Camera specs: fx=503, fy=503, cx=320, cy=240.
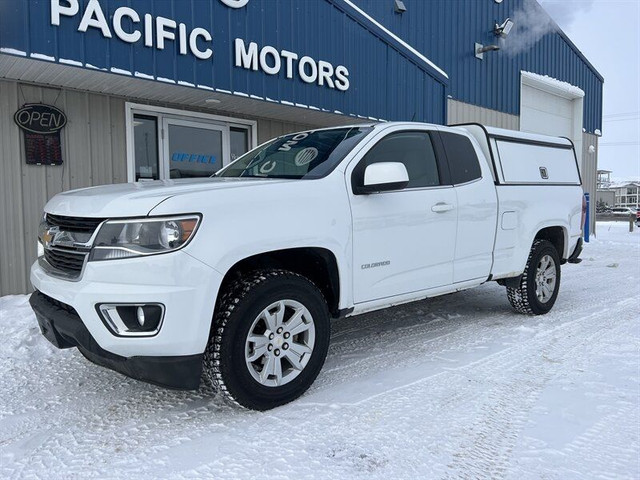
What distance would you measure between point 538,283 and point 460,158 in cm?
180

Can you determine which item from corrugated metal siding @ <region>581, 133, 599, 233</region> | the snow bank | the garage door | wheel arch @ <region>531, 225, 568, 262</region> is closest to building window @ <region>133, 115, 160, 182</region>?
the snow bank

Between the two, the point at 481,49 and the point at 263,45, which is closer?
the point at 263,45

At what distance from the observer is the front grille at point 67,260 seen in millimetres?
2818

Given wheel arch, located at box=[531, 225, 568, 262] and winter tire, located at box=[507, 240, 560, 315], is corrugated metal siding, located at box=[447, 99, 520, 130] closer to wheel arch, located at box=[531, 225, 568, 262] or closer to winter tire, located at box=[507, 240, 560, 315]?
wheel arch, located at box=[531, 225, 568, 262]

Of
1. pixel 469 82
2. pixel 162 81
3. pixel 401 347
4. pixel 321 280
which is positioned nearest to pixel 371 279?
pixel 321 280

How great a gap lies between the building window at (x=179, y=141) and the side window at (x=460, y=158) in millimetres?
4134

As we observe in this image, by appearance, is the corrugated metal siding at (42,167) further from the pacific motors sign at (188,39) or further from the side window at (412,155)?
the side window at (412,155)

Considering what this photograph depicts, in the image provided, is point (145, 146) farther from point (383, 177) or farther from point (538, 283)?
point (538, 283)

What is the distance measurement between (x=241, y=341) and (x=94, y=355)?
0.80 metres

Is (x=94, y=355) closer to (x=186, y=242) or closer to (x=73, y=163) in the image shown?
(x=186, y=242)

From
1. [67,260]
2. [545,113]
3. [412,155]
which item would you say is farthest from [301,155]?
[545,113]

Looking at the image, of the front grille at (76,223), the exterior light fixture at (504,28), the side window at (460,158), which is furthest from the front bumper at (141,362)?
the exterior light fixture at (504,28)

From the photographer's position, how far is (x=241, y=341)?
2861 millimetres

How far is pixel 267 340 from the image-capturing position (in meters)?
3.01
